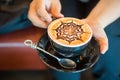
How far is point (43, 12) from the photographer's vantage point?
729 mm

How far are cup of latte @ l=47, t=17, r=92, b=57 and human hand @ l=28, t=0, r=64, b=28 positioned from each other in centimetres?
4

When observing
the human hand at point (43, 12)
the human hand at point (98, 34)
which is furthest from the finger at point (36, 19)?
the human hand at point (98, 34)

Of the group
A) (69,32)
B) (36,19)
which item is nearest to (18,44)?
(36,19)

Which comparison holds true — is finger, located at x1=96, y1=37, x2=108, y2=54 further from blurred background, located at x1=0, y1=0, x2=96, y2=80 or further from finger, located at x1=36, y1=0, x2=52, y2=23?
blurred background, located at x1=0, y1=0, x2=96, y2=80

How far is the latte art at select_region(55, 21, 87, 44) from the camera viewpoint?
0.67m

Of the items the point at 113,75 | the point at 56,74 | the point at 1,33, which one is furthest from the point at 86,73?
the point at 1,33

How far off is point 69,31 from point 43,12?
0.34ft

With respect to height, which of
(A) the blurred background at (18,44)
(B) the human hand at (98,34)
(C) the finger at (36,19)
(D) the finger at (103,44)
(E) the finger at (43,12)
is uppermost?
(E) the finger at (43,12)

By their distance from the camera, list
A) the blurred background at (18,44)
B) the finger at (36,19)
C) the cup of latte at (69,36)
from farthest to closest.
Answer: the blurred background at (18,44), the finger at (36,19), the cup of latte at (69,36)

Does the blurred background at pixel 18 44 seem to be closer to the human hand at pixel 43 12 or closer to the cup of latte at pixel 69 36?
the human hand at pixel 43 12

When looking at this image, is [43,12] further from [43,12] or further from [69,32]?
[69,32]

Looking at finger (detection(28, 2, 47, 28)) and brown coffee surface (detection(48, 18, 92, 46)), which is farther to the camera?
finger (detection(28, 2, 47, 28))

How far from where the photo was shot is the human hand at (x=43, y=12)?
0.73 metres

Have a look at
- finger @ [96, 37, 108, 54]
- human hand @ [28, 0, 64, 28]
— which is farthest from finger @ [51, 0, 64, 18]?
finger @ [96, 37, 108, 54]
